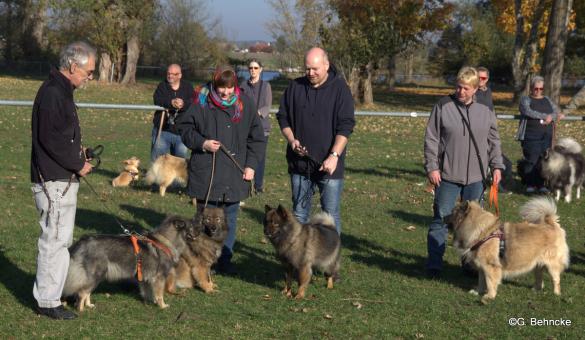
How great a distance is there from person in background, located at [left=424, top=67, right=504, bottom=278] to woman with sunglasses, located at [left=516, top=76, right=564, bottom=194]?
5022 millimetres

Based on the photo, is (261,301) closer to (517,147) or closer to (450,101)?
(450,101)

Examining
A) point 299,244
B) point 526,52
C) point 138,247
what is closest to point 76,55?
point 138,247

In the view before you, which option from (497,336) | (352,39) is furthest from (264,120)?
(352,39)

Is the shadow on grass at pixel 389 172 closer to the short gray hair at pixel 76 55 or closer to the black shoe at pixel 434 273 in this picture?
the black shoe at pixel 434 273

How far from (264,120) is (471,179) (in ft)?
15.9

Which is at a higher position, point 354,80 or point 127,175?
point 354,80

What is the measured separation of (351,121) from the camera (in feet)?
21.6

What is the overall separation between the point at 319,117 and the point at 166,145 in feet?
16.3

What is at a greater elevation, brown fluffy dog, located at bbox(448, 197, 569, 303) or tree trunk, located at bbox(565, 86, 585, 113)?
tree trunk, located at bbox(565, 86, 585, 113)

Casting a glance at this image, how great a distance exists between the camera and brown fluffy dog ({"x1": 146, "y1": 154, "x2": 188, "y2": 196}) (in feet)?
35.0

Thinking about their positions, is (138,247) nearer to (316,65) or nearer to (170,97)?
(316,65)

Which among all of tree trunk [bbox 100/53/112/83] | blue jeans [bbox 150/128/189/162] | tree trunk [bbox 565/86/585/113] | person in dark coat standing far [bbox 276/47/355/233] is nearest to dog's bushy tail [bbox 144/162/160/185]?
blue jeans [bbox 150/128/189/162]

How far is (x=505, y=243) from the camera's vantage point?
6.46 m

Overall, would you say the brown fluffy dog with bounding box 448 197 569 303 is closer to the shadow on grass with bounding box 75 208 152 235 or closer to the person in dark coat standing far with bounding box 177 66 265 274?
the person in dark coat standing far with bounding box 177 66 265 274
